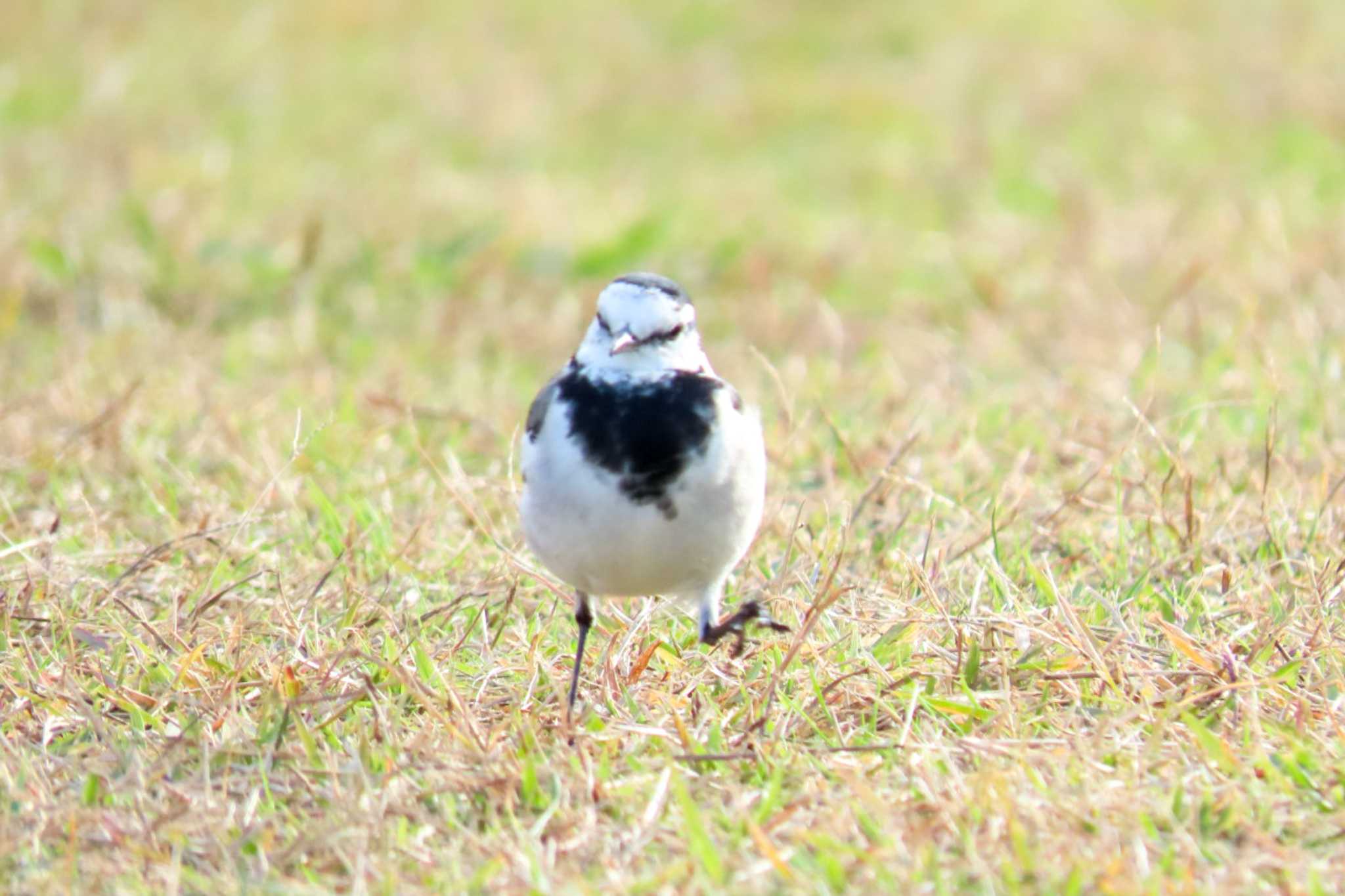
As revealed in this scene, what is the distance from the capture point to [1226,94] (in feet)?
34.5

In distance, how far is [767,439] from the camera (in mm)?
5531

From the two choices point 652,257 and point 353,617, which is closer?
point 353,617

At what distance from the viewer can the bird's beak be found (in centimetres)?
354

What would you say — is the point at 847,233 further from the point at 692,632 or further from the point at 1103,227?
the point at 692,632

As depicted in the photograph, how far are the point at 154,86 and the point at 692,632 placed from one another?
289 inches

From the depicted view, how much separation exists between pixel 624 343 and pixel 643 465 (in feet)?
0.94

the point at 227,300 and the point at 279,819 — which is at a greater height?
the point at 279,819

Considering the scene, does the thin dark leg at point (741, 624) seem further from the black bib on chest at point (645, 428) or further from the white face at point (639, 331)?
the white face at point (639, 331)

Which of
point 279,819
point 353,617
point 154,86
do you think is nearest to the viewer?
point 279,819

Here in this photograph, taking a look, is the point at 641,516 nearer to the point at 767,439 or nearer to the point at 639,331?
the point at 639,331

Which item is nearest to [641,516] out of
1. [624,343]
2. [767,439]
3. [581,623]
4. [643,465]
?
[643,465]

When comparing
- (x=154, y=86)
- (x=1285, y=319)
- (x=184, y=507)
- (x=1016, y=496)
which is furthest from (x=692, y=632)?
(x=154, y=86)

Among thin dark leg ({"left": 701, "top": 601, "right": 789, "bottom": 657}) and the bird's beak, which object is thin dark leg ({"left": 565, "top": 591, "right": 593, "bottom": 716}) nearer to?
thin dark leg ({"left": 701, "top": 601, "right": 789, "bottom": 657})

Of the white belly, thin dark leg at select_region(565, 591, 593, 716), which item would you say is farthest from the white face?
thin dark leg at select_region(565, 591, 593, 716)
